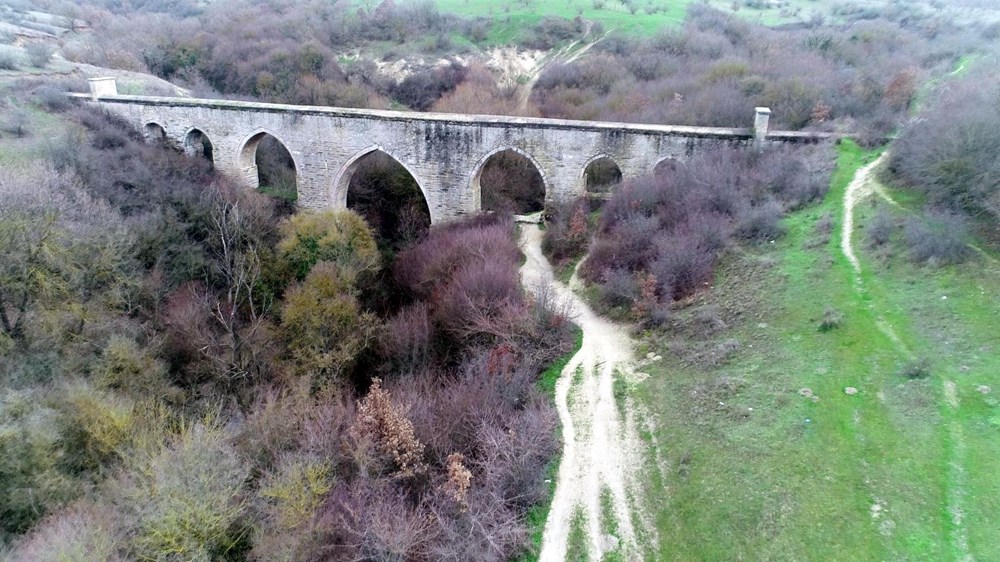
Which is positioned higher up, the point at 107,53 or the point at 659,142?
the point at 107,53

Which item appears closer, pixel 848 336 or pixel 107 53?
pixel 848 336

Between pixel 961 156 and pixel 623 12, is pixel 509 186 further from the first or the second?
pixel 623 12

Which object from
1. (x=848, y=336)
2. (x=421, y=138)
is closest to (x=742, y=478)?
(x=848, y=336)

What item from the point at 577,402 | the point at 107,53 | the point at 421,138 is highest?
the point at 107,53

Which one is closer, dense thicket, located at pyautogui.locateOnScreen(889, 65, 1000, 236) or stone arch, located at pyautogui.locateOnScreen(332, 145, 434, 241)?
dense thicket, located at pyautogui.locateOnScreen(889, 65, 1000, 236)

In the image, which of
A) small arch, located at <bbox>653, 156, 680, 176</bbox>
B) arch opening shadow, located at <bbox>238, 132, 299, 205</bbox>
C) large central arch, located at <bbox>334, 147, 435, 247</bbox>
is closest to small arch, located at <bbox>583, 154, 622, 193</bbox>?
small arch, located at <bbox>653, 156, 680, 176</bbox>

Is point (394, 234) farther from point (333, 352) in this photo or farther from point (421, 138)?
point (333, 352)

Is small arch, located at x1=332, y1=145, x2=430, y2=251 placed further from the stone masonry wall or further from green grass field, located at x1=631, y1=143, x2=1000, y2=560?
green grass field, located at x1=631, y1=143, x2=1000, y2=560

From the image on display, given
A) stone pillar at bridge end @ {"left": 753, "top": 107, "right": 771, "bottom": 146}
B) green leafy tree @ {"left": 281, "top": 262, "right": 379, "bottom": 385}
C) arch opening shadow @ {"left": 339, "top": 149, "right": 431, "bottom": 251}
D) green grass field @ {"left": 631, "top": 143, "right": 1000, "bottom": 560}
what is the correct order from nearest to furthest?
green grass field @ {"left": 631, "top": 143, "right": 1000, "bottom": 560} → green leafy tree @ {"left": 281, "top": 262, "right": 379, "bottom": 385} → stone pillar at bridge end @ {"left": 753, "top": 107, "right": 771, "bottom": 146} → arch opening shadow @ {"left": 339, "top": 149, "right": 431, "bottom": 251}

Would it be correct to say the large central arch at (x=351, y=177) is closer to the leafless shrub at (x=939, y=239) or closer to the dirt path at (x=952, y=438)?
the dirt path at (x=952, y=438)
